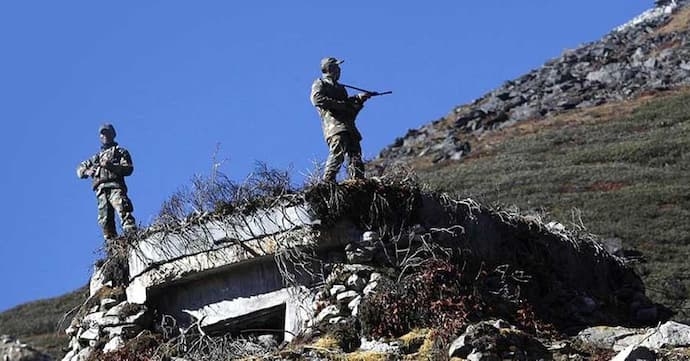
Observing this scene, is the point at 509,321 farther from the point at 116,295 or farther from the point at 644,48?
the point at 644,48

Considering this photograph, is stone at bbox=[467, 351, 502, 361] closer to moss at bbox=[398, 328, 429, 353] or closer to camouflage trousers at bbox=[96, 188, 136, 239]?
moss at bbox=[398, 328, 429, 353]

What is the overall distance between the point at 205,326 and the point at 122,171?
3187 millimetres

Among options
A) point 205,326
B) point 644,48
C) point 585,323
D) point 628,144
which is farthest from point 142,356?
point 644,48

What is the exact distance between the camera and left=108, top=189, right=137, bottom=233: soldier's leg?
18.4m

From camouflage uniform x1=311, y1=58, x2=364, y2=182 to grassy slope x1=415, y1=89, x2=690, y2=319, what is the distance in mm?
1958

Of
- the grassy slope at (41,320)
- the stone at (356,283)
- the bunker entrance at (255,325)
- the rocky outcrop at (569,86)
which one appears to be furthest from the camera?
the rocky outcrop at (569,86)

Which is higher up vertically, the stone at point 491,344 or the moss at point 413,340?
the moss at point 413,340

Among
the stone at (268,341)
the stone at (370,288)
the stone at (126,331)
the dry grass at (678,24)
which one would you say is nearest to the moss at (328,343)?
the stone at (370,288)

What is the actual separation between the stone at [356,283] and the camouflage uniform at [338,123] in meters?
1.38

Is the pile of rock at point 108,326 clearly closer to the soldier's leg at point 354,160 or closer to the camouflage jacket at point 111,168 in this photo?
the camouflage jacket at point 111,168

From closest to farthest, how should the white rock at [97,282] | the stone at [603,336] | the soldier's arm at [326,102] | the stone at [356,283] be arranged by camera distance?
1. the stone at [603,336]
2. the stone at [356,283]
3. the soldier's arm at [326,102]
4. the white rock at [97,282]

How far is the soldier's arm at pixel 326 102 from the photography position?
16859mm

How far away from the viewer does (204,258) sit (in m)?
16.4

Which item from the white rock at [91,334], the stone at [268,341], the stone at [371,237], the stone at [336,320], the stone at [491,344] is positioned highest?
the stone at [371,237]
